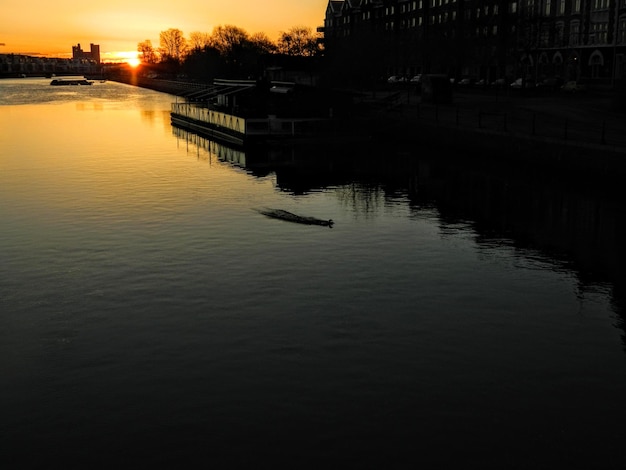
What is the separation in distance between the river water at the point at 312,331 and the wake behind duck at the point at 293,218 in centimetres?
78

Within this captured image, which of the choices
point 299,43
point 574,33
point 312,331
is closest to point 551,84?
point 574,33

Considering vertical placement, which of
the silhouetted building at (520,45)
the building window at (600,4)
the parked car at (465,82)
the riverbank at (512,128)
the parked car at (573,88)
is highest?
the building window at (600,4)

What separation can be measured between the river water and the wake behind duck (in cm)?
78

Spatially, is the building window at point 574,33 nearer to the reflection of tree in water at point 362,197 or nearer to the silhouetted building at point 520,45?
the silhouetted building at point 520,45

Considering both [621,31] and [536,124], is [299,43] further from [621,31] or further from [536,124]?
[536,124]

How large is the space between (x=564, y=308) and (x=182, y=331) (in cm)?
1022

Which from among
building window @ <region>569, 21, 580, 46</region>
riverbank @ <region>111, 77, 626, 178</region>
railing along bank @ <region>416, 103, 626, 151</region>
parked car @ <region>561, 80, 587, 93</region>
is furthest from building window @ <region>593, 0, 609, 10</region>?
railing along bank @ <region>416, 103, 626, 151</region>

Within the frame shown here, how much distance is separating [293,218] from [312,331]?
13.5m

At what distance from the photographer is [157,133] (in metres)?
68.3

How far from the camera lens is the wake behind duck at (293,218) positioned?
2883 centimetres

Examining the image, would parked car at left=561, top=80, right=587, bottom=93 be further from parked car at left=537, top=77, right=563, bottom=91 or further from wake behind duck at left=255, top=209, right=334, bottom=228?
wake behind duck at left=255, top=209, right=334, bottom=228

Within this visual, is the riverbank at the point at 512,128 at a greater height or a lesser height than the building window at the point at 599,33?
lesser

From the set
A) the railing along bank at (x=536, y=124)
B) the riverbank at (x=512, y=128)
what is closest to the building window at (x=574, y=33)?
the riverbank at (x=512, y=128)

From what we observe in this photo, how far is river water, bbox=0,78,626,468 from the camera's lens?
12047mm
